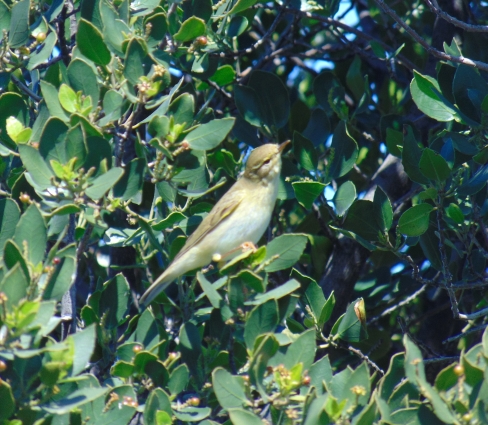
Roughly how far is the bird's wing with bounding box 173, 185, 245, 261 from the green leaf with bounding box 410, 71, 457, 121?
1.26m

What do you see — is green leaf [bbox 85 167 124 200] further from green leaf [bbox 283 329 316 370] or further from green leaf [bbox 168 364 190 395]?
green leaf [bbox 283 329 316 370]

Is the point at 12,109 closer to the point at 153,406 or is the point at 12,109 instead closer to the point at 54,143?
the point at 54,143

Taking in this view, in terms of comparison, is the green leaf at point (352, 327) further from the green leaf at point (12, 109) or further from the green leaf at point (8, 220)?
the green leaf at point (12, 109)

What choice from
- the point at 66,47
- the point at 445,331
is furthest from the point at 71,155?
the point at 445,331

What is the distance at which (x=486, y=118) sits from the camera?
12.6 ft

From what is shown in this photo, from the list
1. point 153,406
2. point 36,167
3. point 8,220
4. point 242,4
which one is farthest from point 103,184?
point 242,4

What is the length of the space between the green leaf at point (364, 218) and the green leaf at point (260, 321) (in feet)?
4.10

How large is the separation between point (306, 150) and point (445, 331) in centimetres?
188

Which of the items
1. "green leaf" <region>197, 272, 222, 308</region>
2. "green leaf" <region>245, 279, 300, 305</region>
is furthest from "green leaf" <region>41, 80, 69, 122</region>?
"green leaf" <region>245, 279, 300, 305</region>

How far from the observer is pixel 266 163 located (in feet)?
14.7

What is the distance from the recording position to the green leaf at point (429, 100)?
12.8 feet

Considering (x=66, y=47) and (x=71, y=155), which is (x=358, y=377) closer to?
(x=71, y=155)

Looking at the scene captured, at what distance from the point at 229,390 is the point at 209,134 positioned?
1.27m

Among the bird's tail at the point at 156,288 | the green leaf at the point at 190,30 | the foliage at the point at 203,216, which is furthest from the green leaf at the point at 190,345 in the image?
the green leaf at the point at 190,30
